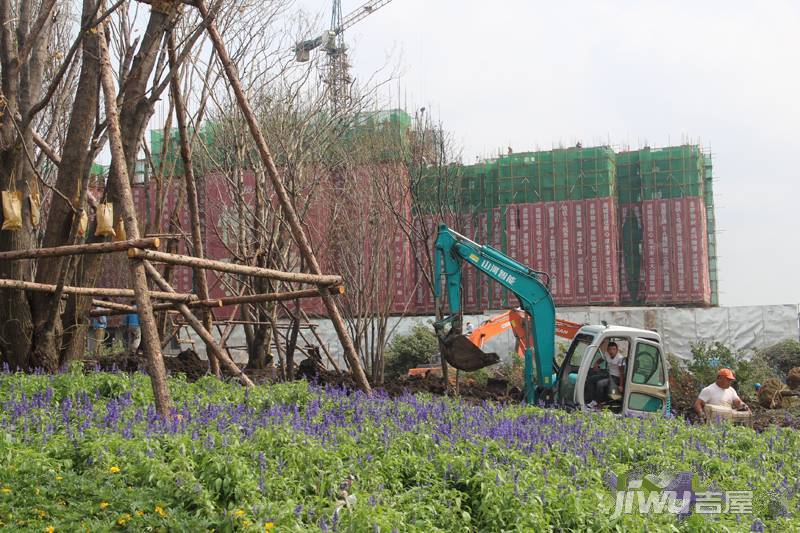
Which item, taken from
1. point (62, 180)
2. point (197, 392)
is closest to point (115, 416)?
point (197, 392)

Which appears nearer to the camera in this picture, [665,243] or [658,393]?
[658,393]

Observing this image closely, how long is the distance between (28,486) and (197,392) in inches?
145

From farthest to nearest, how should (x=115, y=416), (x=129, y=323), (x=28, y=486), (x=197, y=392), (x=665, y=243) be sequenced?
(x=665, y=243) → (x=129, y=323) → (x=197, y=392) → (x=115, y=416) → (x=28, y=486)

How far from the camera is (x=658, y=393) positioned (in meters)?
11.4

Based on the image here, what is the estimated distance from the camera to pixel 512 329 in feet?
48.7

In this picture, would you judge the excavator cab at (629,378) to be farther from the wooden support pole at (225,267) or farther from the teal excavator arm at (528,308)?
the wooden support pole at (225,267)

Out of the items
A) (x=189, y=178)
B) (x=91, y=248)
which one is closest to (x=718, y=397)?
(x=189, y=178)

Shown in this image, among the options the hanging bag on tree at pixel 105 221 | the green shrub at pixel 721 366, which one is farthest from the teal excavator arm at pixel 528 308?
the green shrub at pixel 721 366

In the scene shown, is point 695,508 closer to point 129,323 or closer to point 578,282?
point 129,323

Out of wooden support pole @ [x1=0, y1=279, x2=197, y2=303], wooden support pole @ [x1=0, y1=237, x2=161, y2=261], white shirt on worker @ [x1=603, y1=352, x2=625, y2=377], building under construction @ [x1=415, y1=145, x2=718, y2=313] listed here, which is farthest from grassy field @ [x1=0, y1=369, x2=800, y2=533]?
building under construction @ [x1=415, y1=145, x2=718, y2=313]

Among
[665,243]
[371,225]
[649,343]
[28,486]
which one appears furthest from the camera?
[665,243]

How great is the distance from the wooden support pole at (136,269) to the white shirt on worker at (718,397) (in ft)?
24.2

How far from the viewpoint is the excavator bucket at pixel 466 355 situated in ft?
38.9


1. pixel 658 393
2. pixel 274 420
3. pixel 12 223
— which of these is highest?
pixel 12 223
